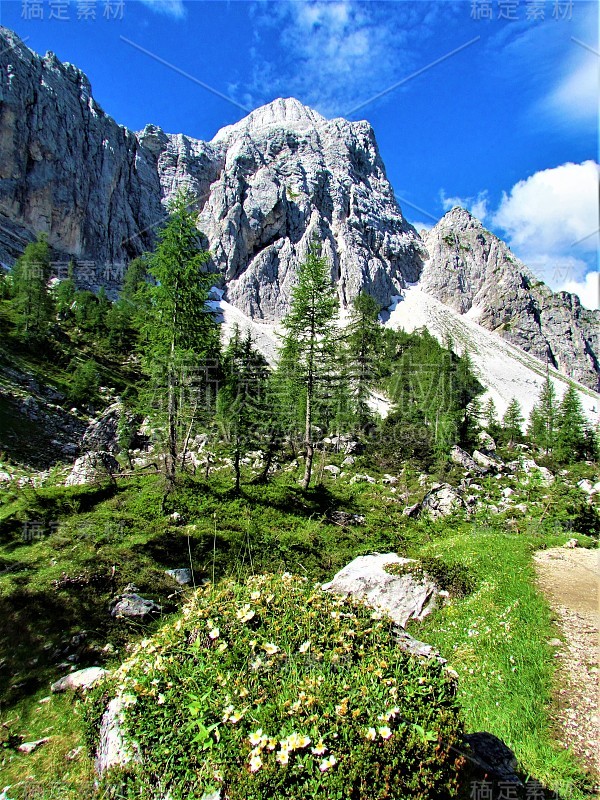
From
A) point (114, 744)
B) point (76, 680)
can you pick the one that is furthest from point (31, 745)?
point (114, 744)

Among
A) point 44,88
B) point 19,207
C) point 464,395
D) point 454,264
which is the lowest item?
point 464,395

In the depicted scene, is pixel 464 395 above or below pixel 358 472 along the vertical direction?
above

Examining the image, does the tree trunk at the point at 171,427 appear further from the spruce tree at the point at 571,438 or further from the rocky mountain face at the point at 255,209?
the rocky mountain face at the point at 255,209

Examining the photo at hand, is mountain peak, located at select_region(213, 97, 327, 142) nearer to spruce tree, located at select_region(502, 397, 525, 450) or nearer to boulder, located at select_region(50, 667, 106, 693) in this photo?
spruce tree, located at select_region(502, 397, 525, 450)

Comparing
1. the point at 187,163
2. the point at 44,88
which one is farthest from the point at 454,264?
the point at 44,88

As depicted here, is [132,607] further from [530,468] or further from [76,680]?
[530,468]

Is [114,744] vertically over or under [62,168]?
under

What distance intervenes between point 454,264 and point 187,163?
101m

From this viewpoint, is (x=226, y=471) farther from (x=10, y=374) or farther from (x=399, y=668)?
(x=399, y=668)

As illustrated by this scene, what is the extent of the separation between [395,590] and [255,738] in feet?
22.1

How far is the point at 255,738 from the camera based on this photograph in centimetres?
296

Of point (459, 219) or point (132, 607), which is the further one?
point (459, 219)

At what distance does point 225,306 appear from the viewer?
112 metres

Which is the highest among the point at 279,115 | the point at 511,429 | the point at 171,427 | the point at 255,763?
the point at 279,115
